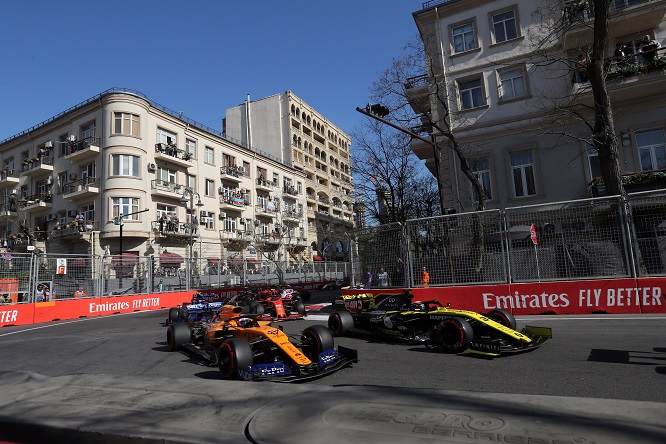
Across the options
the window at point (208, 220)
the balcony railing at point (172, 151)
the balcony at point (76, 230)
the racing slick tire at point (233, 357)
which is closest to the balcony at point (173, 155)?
the balcony railing at point (172, 151)

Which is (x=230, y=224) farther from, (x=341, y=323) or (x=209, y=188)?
(x=341, y=323)

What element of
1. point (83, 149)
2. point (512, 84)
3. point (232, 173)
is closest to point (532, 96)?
point (512, 84)

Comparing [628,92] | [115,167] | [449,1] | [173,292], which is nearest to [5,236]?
[115,167]

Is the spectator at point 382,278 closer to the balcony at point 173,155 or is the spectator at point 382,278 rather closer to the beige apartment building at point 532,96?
the beige apartment building at point 532,96

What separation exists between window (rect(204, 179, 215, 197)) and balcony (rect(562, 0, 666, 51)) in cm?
3188

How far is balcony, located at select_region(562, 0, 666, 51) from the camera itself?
18.1m

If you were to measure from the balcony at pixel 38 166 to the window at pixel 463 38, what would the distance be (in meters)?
36.0

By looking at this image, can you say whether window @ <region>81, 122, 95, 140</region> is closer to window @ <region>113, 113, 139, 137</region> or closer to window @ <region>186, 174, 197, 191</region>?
window @ <region>113, 113, 139, 137</region>

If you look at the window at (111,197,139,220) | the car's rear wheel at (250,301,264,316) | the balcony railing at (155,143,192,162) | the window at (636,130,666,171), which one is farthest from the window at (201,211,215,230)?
the window at (636,130,666,171)

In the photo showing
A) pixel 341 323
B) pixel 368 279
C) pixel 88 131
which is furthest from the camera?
pixel 88 131

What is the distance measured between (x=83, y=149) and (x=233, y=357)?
35088 millimetres

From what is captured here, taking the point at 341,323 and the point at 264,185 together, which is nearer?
the point at 341,323

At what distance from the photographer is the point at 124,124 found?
33750mm

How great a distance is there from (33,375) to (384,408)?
14.3 ft
